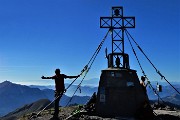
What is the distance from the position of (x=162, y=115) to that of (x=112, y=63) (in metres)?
6.74

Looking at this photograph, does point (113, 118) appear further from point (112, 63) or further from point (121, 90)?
point (112, 63)

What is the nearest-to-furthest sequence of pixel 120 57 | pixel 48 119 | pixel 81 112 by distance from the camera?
1. pixel 48 119
2. pixel 81 112
3. pixel 120 57

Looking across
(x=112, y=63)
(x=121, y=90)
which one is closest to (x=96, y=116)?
Answer: (x=121, y=90)

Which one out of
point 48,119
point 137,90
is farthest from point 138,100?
point 48,119

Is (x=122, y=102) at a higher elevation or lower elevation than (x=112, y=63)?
lower

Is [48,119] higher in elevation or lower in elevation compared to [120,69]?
lower

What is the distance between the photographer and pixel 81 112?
A: 87.7ft

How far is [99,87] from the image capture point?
27.4 meters

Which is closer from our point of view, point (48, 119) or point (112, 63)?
point (48, 119)

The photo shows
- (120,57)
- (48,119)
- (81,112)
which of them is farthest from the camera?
(120,57)

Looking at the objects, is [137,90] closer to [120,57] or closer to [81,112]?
[120,57]

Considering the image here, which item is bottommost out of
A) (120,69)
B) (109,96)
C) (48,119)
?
(48,119)

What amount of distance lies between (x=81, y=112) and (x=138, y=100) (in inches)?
207

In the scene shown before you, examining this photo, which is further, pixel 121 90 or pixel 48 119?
pixel 121 90
